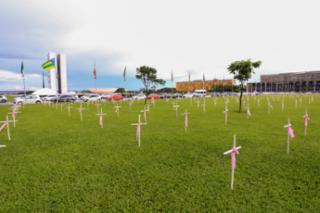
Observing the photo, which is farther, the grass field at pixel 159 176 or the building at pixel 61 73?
the building at pixel 61 73

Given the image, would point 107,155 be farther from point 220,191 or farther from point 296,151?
point 296,151

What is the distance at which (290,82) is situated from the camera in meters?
96.4

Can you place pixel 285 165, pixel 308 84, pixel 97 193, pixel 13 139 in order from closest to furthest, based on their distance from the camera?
pixel 97 193, pixel 285 165, pixel 13 139, pixel 308 84

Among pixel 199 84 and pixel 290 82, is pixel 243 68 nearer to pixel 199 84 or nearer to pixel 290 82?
pixel 199 84

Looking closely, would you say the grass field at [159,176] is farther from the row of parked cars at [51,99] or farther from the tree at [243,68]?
the row of parked cars at [51,99]

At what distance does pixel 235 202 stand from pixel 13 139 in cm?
871

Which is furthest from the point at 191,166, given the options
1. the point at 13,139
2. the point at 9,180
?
the point at 13,139

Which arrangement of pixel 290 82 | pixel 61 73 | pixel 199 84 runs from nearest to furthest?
1. pixel 61 73
2. pixel 290 82
3. pixel 199 84

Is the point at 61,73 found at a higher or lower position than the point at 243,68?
higher

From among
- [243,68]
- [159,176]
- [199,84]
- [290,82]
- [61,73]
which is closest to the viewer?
[159,176]

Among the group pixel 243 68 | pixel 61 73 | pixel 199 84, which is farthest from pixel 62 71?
pixel 243 68

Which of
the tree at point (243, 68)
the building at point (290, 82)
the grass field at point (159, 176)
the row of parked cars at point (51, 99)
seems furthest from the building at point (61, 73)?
the building at point (290, 82)

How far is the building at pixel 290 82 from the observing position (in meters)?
87.7

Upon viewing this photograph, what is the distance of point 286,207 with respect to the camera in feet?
10.1
